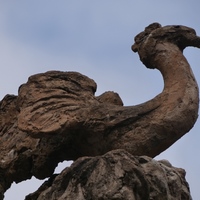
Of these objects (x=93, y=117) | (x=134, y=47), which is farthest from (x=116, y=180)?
(x=134, y=47)

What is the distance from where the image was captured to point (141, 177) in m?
5.15

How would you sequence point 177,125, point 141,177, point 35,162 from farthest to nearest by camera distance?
point 35,162 < point 177,125 < point 141,177

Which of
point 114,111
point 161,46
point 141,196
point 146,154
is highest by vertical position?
point 161,46

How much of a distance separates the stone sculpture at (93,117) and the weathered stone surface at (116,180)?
1.97 feet

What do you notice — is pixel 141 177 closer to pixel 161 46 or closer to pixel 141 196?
pixel 141 196

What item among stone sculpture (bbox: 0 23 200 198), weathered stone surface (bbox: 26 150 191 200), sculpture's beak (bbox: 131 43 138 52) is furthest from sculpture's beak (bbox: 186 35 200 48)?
weathered stone surface (bbox: 26 150 191 200)

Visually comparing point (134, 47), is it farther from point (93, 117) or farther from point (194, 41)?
point (93, 117)

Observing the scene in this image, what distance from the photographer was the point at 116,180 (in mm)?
5082

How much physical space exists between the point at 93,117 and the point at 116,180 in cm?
112

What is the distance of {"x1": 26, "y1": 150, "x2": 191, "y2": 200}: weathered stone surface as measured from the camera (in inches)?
200

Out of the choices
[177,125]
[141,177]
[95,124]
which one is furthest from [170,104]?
[141,177]

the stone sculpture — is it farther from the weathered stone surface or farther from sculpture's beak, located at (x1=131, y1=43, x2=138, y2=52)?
the weathered stone surface

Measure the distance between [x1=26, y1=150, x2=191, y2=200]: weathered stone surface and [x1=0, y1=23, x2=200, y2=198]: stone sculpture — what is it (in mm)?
602

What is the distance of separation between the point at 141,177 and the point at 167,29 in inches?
81.3
